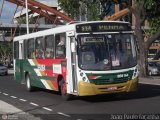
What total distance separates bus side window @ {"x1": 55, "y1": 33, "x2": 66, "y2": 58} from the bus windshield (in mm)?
1294

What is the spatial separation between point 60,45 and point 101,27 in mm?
2058

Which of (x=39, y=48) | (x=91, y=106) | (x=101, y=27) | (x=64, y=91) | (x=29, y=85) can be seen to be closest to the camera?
(x=91, y=106)

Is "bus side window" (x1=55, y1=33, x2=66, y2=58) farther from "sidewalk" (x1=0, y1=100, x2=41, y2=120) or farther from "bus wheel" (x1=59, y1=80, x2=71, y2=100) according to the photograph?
"sidewalk" (x1=0, y1=100, x2=41, y2=120)

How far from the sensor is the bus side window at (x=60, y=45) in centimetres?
1837

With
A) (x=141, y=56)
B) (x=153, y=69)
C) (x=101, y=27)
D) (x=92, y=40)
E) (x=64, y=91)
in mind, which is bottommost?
(x=153, y=69)

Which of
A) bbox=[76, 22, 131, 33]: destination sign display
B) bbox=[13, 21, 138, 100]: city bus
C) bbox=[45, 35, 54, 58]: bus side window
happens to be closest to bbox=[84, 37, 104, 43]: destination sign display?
bbox=[13, 21, 138, 100]: city bus

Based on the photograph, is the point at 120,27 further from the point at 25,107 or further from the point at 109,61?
the point at 25,107

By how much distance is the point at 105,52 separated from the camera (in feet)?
56.2

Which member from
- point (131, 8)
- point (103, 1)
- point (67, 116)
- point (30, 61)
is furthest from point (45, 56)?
point (103, 1)

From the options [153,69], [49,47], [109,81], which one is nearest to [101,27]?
[109,81]

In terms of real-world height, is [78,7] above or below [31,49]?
above

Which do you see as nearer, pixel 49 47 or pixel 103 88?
pixel 103 88

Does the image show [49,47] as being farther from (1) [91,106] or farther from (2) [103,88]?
(1) [91,106]

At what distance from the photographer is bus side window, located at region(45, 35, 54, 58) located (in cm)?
1988
